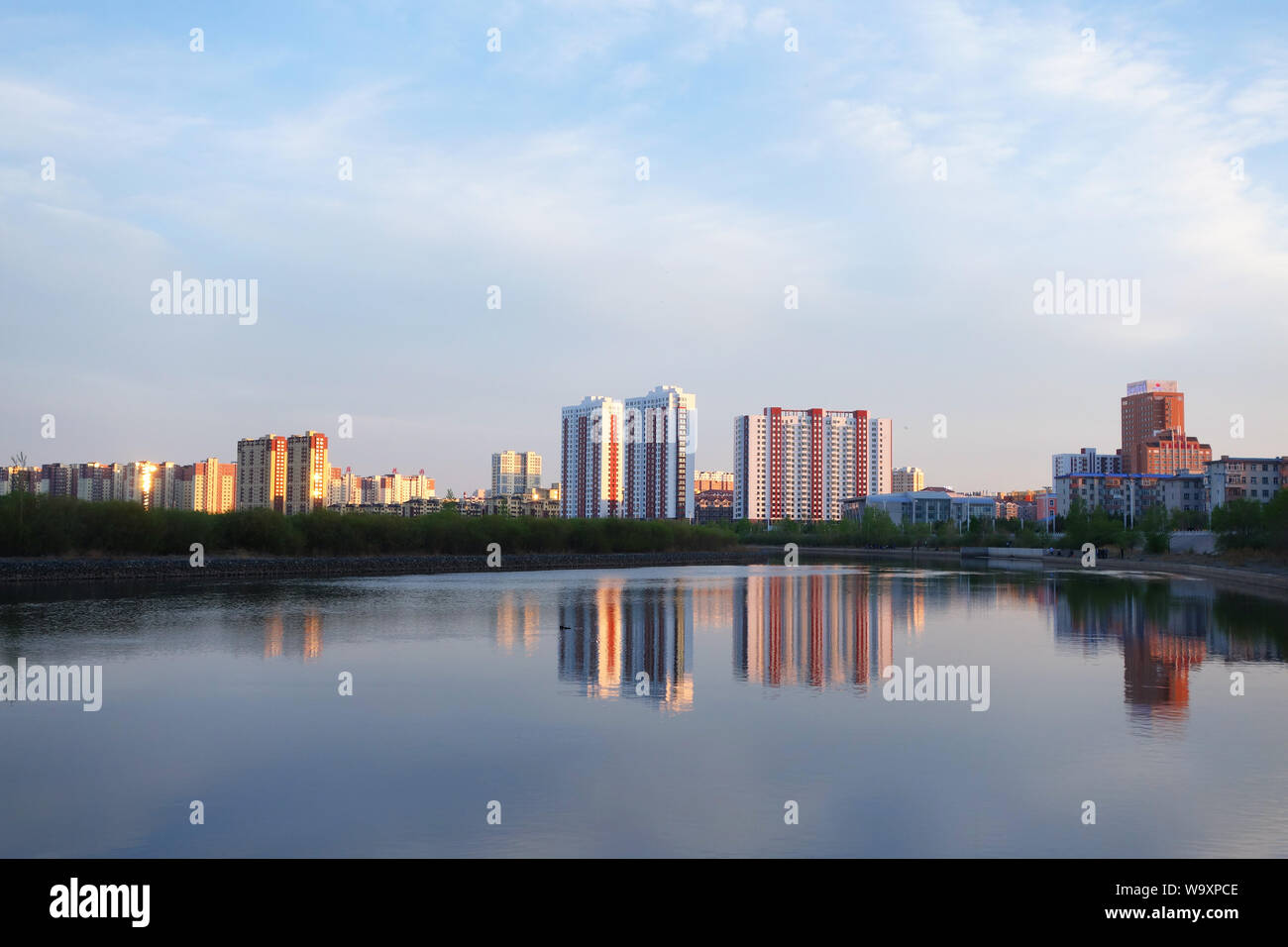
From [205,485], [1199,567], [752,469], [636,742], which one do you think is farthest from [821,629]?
[205,485]

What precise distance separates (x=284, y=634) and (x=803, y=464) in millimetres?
142837

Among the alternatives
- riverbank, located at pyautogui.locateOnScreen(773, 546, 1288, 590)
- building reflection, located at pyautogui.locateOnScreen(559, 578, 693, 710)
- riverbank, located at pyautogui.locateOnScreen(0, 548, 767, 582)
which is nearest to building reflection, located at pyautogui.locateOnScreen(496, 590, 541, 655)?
building reflection, located at pyautogui.locateOnScreen(559, 578, 693, 710)

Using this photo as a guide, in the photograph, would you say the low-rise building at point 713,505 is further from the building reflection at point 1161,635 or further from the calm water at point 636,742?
the calm water at point 636,742

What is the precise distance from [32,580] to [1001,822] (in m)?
41.9

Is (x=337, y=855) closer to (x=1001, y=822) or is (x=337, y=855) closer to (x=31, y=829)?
(x=31, y=829)

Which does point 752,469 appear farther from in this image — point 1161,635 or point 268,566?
point 1161,635

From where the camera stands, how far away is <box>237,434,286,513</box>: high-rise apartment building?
4845 inches

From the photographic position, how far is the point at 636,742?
12.9m

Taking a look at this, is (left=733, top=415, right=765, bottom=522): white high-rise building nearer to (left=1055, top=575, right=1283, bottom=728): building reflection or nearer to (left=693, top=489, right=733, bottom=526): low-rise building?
(left=693, top=489, right=733, bottom=526): low-rise building

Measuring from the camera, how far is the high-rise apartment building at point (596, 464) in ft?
488

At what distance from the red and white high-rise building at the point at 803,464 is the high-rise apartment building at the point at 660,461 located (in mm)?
16802

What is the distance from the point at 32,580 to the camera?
40625 millimetres

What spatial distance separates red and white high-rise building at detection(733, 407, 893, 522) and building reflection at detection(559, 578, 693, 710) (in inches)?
4940
